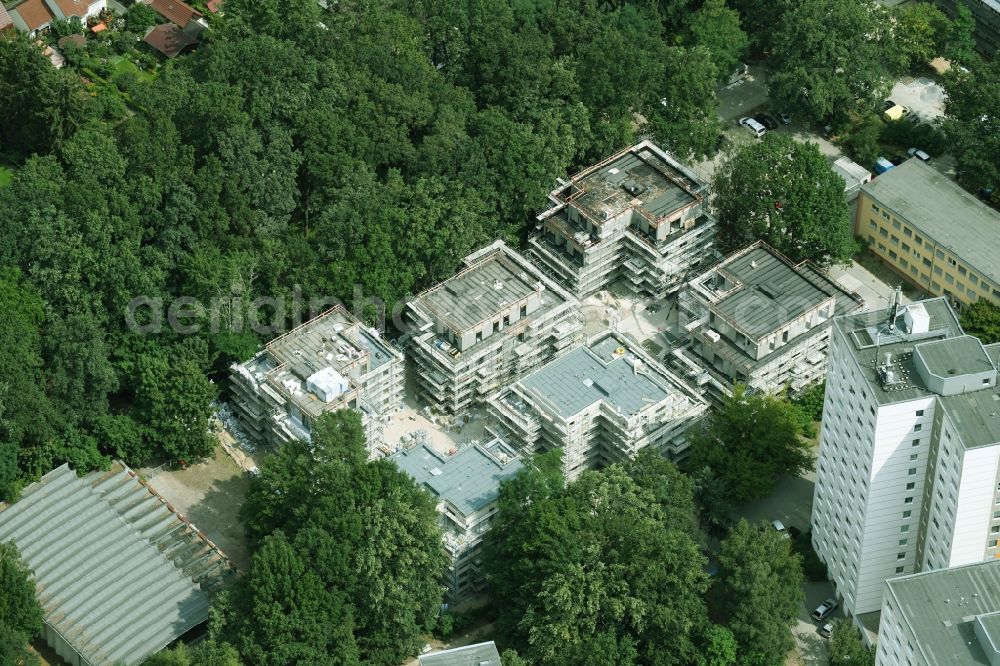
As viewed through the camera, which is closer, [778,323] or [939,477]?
[939,477]

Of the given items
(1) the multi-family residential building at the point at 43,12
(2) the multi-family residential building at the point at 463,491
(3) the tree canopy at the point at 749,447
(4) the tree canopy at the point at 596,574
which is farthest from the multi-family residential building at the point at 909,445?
(1) the multi-family residential building at the point at 43,12

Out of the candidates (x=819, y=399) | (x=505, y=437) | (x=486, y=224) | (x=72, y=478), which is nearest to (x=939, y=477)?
(x=819, y=399)

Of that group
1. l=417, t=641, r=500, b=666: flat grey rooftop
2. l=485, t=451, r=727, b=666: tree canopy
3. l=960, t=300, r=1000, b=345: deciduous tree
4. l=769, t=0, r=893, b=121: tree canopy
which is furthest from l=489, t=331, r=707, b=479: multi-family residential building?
l=769, t=0, r=893, b=121: tree canopy

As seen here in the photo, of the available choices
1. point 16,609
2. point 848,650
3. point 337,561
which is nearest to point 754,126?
point 848,650

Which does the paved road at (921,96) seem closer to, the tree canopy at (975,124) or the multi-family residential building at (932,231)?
the tree canopy at (975,124)

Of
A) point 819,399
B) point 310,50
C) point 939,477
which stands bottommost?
point 819,399

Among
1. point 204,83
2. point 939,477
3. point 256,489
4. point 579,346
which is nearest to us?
point 939,477

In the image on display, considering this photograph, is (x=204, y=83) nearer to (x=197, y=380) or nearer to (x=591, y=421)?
(x=197, y=380)
